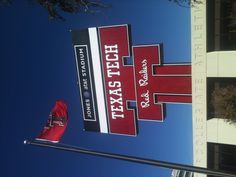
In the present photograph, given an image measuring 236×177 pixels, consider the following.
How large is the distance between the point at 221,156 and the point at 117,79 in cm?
502

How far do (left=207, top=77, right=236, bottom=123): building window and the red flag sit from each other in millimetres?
5210

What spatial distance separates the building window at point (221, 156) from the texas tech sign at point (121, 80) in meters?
2.17

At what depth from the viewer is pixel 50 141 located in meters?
12.6

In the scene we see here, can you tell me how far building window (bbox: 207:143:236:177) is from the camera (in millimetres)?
14992

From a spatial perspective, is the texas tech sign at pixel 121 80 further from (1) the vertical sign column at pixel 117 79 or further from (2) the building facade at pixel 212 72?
(2) the building facade at pixel 212 72

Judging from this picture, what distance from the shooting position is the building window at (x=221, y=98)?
44.3ft

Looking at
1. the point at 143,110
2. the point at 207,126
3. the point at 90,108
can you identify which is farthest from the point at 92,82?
the point at 207,126

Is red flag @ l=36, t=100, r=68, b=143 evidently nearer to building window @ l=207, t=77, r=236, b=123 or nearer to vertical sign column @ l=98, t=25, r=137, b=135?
vertical sign column @ l=98, t=25, r=137, b=135

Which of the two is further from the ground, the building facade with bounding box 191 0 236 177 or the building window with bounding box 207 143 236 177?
the building facade with bounding box 191 0 236 177

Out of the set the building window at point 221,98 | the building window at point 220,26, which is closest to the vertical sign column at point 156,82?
the building window at point 221,98

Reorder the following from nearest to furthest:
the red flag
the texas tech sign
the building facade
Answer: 1. the red flag
2. the building facade
3. the texas tech sign

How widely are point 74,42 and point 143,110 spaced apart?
3974mm

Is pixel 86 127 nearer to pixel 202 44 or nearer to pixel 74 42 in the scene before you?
pixel 74 42

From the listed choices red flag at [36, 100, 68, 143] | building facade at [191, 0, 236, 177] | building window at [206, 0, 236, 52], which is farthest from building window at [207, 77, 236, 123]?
red flag at [36, 100, 68, 143]
